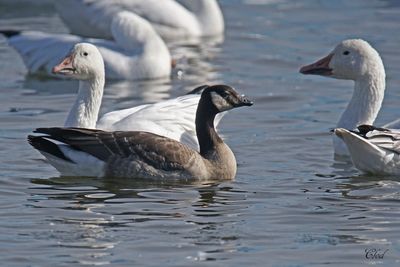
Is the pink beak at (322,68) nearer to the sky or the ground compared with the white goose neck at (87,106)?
nearer to the sky

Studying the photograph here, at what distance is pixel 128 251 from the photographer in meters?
8.96

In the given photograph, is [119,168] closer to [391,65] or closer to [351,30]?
[391,65]

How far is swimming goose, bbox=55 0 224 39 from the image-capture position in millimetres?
19172

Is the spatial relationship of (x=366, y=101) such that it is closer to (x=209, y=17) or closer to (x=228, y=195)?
(x=228, y=195)

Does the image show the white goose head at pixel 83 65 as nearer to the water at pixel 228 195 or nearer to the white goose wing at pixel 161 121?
the white goose wing at pixel 161 121

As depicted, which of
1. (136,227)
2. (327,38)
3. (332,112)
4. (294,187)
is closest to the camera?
(136,227)

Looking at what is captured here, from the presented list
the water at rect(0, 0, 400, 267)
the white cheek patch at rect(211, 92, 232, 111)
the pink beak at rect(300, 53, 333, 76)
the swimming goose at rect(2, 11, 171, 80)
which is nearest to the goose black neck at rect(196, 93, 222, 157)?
the white cheek patch at rect(211, 92, 232, 111)

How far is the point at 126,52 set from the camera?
16531 millimetres

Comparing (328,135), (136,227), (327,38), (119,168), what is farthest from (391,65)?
(136,227)

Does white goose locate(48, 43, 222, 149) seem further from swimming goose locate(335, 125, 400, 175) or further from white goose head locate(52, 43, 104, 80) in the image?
swimming goose locate(335, 125, 400, 175)

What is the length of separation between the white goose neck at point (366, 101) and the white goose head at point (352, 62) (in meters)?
0.05

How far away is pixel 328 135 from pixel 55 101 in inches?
133

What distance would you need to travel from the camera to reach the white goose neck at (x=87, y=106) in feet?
39.3

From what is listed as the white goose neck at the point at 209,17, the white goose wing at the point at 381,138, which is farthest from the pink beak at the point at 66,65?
the white goose neck at the point at 209,17
